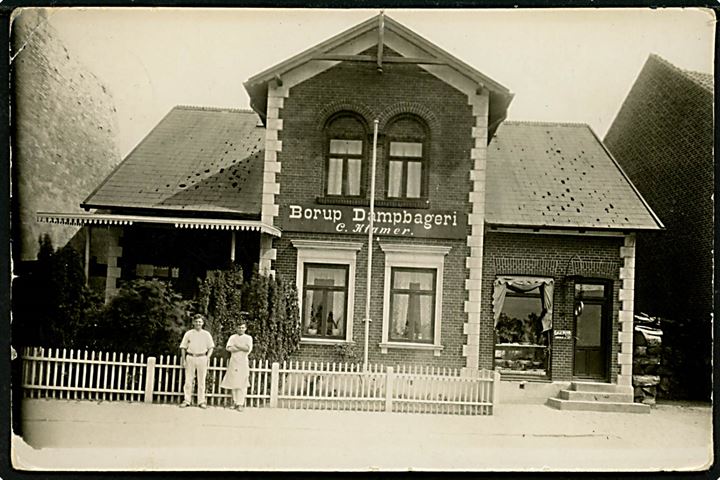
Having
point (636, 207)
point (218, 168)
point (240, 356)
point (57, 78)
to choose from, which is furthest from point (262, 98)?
point (636, 207)

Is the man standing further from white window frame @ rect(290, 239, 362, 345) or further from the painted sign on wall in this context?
the painted sign on wall

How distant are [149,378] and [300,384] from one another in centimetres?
238

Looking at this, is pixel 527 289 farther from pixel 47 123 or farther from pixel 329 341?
pixel 47 123

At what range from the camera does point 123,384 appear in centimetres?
1144

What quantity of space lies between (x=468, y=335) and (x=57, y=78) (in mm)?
7563

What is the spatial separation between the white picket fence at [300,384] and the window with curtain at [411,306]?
0.56 m

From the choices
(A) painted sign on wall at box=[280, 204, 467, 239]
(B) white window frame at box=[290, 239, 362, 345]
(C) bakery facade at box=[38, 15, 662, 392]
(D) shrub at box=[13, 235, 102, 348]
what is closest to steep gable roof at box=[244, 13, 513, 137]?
(C) bakery facade at box=[38, 15, 662, 392]

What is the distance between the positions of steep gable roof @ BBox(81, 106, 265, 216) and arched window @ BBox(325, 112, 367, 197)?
1.57 m

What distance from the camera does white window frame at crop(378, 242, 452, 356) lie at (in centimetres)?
1170

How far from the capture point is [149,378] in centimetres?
1097

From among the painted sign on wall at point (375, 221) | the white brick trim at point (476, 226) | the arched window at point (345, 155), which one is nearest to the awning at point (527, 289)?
the white brick trim at point (476, 226)

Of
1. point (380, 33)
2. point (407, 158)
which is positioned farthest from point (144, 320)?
point (380, 33)

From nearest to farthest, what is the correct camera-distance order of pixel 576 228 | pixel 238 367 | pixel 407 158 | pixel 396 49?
pixel 238 367 → pixel 396 49 → pixel 407 158 → pixel 576 228

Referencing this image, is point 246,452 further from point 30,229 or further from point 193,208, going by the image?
point 193,208
